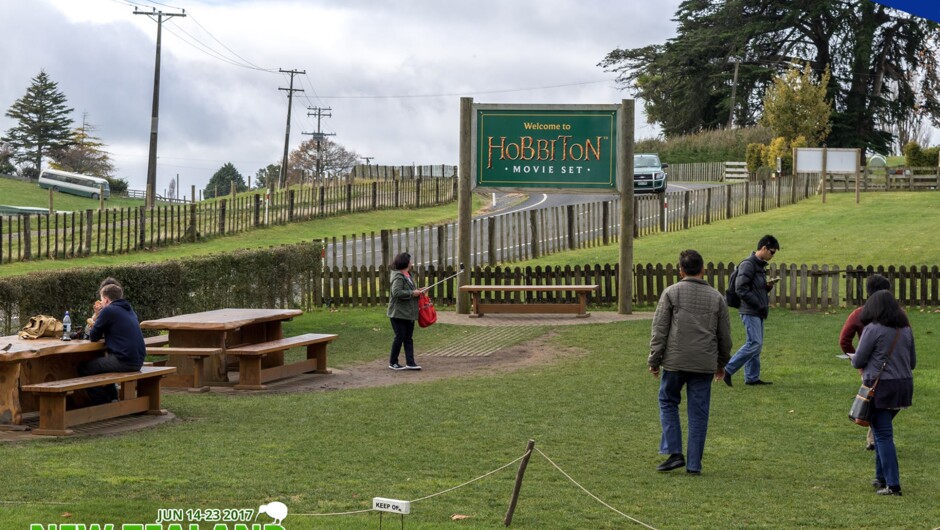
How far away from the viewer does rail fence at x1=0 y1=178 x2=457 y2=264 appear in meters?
34.1

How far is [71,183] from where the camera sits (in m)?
83.8

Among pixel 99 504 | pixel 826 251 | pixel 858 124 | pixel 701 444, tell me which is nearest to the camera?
pixel 99 504

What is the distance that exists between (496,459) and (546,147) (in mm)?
13336

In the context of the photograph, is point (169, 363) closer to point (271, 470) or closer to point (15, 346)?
point (15, 346)

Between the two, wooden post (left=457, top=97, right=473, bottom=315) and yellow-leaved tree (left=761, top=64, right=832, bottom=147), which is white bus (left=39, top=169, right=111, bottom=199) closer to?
yellow-leaved tree (left=761, top=64, right=832, bottom=147)

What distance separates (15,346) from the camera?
37.8ft

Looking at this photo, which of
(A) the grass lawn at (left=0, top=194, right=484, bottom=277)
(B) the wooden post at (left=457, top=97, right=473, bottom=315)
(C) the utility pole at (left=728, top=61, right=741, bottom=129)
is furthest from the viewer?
(C) the utility pole at (left=728, top=61, right=741, bottom=129)

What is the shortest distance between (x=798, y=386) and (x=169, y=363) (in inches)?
300

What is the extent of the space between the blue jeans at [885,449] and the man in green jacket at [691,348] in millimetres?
1293

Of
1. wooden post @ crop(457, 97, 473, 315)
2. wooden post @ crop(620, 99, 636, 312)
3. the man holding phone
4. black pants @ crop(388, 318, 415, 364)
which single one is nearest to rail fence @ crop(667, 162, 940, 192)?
wooden post @ crop(620, 99, 636, 312)

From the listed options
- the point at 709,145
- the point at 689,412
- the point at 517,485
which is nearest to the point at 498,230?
the point at 689,412

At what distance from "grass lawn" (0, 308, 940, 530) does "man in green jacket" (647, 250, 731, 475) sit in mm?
277

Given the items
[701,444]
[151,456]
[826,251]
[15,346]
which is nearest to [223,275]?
[15,346]

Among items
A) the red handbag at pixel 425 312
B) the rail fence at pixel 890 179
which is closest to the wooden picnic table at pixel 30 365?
the red handbag at pixel 425 312
